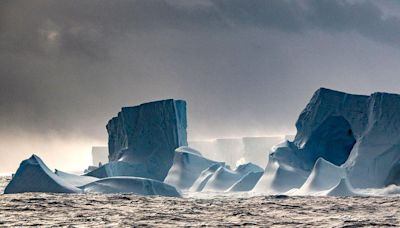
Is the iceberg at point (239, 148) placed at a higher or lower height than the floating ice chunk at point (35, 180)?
higher

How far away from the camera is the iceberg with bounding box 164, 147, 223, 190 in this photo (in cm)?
4092

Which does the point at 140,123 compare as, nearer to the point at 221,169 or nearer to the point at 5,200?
the point at 221,169

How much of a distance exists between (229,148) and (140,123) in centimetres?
2718

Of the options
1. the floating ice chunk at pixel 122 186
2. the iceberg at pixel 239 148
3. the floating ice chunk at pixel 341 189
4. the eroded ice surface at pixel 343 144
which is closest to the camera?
the floating ice chunk at pixel 122 186

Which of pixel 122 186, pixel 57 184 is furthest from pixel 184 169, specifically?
pixel 57 184

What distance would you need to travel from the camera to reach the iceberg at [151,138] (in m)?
44.4

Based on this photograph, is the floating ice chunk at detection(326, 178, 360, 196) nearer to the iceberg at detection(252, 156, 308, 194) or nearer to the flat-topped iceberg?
the iceberg at detection(252, 156, 308, 194)

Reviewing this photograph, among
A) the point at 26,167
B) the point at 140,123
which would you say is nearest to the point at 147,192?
the point at 26,167

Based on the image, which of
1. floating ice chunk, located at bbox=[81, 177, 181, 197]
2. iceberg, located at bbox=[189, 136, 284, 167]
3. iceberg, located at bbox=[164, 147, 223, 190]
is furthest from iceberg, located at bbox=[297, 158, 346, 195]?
iceberg, located at bbox=[189, 136, 284, 167]

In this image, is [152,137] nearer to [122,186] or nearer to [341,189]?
[122,186]

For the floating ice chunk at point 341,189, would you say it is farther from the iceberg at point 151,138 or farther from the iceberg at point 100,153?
the iceberg at point 100,153

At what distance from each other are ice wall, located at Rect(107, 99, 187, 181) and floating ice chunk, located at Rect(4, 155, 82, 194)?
1617 cm

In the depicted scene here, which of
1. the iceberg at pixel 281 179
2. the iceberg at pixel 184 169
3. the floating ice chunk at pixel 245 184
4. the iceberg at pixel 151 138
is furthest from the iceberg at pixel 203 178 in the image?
the iceberg at pixel 281 179

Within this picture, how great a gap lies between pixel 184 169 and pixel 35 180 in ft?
50.7
